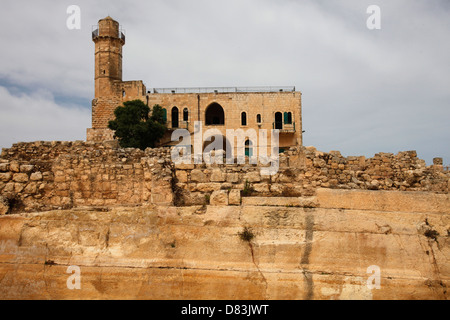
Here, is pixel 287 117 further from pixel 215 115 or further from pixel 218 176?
pixel 218 176

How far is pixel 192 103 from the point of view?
3038 centimetres

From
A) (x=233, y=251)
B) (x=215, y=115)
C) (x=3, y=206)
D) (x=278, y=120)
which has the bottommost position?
(x=233, y=251)

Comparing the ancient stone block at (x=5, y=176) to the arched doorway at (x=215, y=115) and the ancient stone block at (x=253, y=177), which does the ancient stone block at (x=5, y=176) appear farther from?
the arched doorway at (x=215, y=115)

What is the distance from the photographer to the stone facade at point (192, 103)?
99.3 ft

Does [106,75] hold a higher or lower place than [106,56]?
lower

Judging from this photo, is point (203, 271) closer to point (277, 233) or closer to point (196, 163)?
point (277, 233)

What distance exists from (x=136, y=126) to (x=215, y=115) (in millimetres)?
9957

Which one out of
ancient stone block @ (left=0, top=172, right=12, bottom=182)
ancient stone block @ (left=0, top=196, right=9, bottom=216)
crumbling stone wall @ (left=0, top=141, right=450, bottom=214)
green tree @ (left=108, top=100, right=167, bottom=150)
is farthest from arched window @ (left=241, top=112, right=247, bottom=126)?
ancient stone block @ (left=0, top=196, right=9, bottom=216)

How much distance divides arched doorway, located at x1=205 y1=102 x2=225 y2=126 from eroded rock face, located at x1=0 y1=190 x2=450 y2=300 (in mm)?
26374

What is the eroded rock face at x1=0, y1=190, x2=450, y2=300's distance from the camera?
5980mm

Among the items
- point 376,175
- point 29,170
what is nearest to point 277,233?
point 376,175

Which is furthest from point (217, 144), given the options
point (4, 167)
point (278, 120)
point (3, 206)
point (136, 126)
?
point (3, 206)

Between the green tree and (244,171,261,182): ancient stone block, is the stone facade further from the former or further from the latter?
(244,171,261,182): ancient stone block
